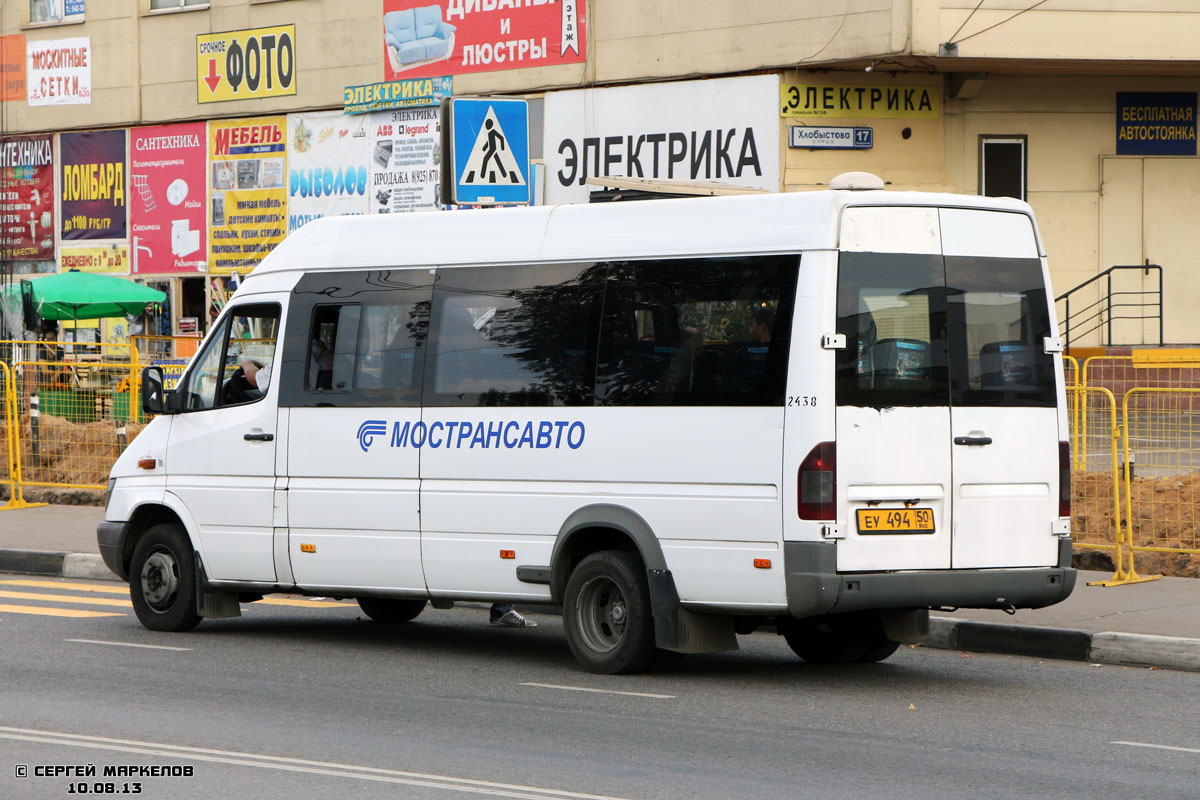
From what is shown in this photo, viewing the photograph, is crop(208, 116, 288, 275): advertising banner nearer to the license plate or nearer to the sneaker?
the sneaker

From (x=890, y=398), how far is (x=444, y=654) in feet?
11.3

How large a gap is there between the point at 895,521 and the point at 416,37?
19509mm

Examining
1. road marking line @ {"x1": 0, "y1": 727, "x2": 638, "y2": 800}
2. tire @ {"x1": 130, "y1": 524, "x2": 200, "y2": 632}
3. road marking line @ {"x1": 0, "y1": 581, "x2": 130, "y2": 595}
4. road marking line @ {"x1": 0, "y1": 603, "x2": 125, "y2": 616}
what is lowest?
road marking line @ {"x1": 0, "y1": 581, "x2": 130, "y2": 595}

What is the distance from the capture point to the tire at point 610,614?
377 inches

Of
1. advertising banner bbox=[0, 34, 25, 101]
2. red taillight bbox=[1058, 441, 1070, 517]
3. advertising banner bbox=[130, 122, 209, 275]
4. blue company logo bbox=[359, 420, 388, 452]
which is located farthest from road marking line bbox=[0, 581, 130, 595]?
advertising banner bbox=[0, 34, 25, 101]

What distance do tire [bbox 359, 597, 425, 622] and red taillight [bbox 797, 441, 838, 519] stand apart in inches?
167

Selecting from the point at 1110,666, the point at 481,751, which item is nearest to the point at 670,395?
the point at 481,751

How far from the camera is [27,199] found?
106 feet

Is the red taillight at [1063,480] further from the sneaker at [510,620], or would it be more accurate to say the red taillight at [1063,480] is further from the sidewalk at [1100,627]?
the sneaker at [510,620]

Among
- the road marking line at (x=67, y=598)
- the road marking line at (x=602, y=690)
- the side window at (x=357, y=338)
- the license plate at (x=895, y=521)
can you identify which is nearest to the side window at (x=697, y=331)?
the license plate at (x=895, y=521)

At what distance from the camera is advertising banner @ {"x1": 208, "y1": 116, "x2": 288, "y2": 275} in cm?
2906

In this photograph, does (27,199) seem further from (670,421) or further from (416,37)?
(670,421)

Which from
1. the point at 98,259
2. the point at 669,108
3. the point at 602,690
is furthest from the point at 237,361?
the point at 98,259

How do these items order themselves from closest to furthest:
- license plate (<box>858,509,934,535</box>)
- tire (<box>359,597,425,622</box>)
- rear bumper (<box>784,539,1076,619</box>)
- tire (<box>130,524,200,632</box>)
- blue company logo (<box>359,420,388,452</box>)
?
rear bumper (<box>784,539,1076,619</box>) < license plate (<box>858,509,934,535</box>) < blue company logo (<box>359,420,388,452</box>) < tire (<box>130,524,200,632</box>) < tire (<box>359,597,425,622</box>)
